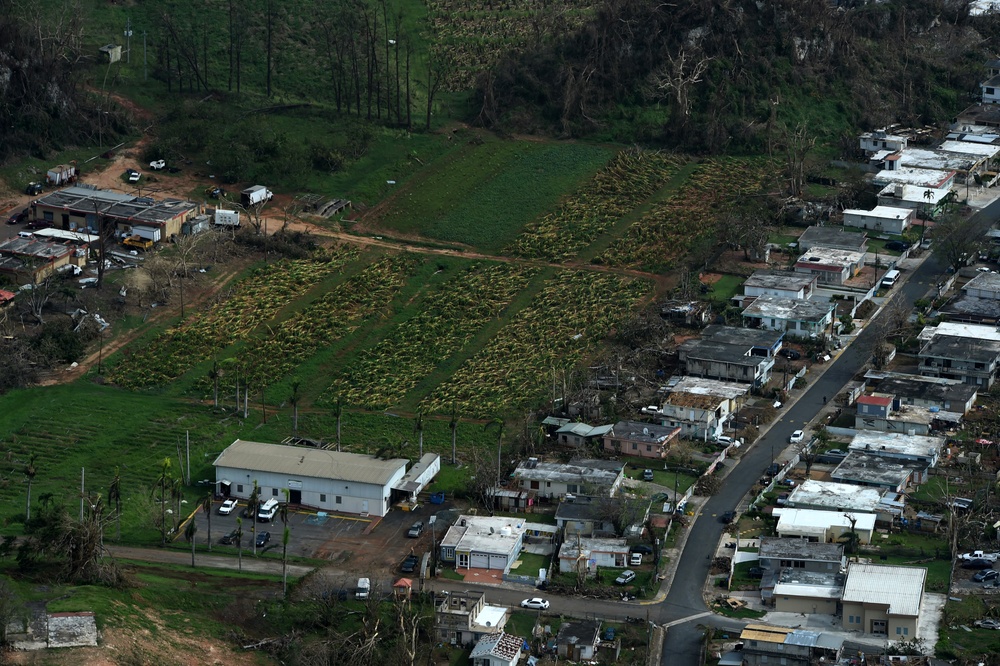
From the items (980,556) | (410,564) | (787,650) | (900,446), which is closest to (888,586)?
(980,556)

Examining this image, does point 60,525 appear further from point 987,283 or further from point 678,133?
point 678,133

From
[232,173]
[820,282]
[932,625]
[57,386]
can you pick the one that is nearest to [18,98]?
[232,173]

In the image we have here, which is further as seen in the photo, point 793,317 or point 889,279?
point 889,279

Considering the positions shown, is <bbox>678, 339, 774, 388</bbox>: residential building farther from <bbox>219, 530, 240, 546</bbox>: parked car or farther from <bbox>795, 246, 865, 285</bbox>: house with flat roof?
<bbox>219, 530, 240, 546</bbox>: parked car

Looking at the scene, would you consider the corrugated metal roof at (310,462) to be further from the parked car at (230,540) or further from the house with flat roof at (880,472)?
the house with flat roof at (880,472)

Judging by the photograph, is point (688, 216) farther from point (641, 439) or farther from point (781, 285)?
point (641, 439)

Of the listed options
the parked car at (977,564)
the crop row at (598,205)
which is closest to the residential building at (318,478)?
the parked car at (977,564)
